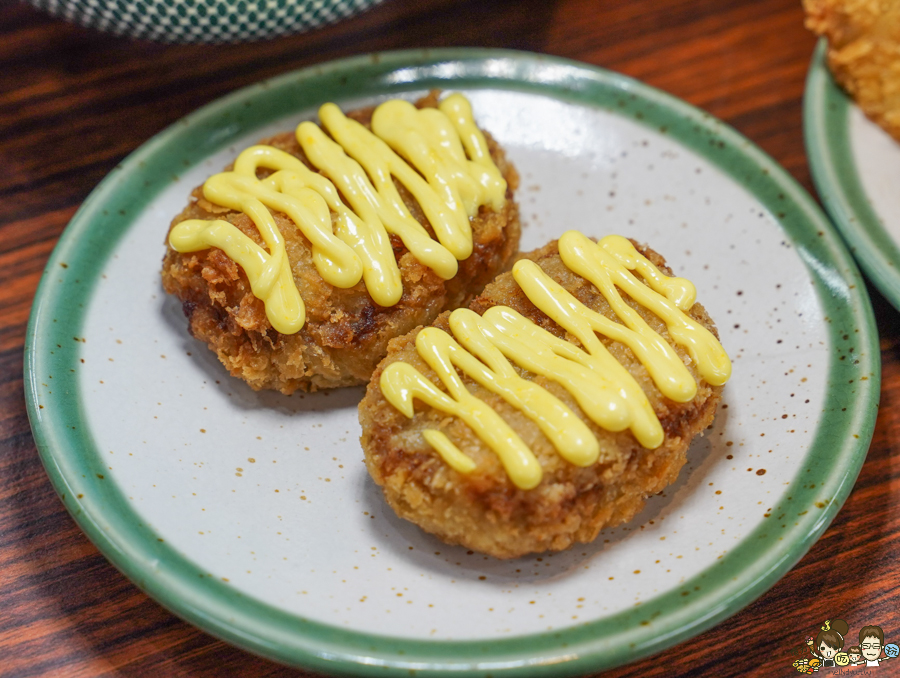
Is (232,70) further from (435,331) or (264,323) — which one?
(435,331)

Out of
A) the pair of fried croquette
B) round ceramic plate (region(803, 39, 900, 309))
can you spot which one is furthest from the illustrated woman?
round ceramic plate (region(803, 39, 900, 309))

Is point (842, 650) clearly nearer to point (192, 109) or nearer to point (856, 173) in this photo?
point (856, 173)

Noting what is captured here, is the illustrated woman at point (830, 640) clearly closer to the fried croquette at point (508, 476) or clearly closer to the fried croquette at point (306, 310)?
the fried croquette at point (508, 476)

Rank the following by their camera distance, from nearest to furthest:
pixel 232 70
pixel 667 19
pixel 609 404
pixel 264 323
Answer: pixel 609 404, pixel 264 323, pixel 232 70, pixel 667 19

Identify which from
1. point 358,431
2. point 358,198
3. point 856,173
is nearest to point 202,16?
point 358,198

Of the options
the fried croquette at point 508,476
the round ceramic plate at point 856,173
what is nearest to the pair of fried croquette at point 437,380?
the fried croquette at point 508,476

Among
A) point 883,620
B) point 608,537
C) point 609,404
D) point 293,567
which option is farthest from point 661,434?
point 293,567

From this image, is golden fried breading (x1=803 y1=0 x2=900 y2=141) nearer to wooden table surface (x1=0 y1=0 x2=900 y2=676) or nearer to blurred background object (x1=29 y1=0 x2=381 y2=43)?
wooden table surface (x1=0 y1=0 x2=900 y2=676)
